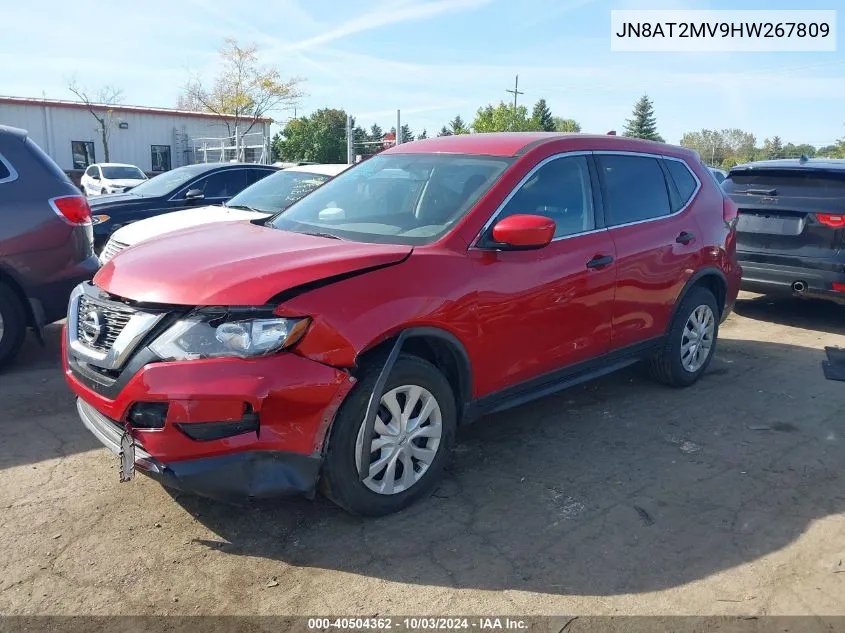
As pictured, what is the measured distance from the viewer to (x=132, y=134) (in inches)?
1507

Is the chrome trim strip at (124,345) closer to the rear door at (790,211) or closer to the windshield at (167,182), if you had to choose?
the windshield at (167,182)

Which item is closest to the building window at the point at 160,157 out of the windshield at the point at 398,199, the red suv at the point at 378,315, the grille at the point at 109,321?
the windshield at the point at 398,199

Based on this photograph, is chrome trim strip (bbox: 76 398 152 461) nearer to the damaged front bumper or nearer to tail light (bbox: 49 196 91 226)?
the damaged front bumper

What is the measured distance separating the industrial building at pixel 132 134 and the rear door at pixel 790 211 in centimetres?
2735

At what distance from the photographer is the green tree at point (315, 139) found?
4522cm

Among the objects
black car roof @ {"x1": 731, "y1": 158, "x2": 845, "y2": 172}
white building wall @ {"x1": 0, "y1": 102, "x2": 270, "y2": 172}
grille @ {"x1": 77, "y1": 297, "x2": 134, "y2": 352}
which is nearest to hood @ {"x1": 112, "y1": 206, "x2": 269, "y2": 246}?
grille @ {"x1": 77, "y1": 297, "x2": 134, "y2": 352}

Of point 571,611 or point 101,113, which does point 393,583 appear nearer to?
point 571,611

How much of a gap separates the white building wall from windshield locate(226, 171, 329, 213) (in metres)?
30.6

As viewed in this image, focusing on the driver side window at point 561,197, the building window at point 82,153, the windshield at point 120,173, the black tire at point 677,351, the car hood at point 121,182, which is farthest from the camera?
the building window at point 82,153

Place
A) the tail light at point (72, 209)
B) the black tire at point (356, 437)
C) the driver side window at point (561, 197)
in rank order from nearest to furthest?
the black tire at point (356, 437) → the driver side window at point (561, 197) → the tail light at point (72, 209)

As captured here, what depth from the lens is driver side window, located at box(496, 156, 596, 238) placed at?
3.99 meters

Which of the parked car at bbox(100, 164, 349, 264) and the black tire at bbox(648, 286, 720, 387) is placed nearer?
the black tire at bbox(648, 286, 720, 387)

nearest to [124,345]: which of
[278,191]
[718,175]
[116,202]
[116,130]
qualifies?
[278,191]

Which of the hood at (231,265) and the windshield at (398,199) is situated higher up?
the windshield at (398,199)
